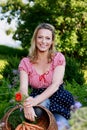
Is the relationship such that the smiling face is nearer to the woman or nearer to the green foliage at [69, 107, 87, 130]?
the woman

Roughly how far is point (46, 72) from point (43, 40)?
0.32 meters

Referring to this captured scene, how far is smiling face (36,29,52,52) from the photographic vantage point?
4561 millimetres

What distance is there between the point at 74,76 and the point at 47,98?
242 inches

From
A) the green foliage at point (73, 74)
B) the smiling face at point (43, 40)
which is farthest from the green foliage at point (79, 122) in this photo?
the green foliage at point (73, 74)

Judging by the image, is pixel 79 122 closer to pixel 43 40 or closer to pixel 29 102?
pixel 29 102

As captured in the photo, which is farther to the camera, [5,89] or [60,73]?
[5,89]

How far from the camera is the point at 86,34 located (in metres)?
29.2

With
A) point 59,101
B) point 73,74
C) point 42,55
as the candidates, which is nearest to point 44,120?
point 59,101

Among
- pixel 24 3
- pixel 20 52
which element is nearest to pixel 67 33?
pixel 24 3

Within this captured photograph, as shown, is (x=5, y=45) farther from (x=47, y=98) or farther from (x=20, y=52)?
(x=47, y=98)

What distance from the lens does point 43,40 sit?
15.0 ft

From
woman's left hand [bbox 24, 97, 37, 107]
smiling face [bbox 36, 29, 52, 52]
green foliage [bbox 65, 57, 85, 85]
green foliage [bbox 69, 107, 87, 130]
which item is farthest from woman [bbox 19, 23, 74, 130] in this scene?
green foliage [bbox 65, 57, 85, 85]

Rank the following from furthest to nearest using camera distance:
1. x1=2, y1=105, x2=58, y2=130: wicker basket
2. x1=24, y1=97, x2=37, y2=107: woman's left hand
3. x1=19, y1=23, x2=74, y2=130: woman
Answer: x1=19, y1=23, x2=74, y2=130: woman < x1=24, y1=97, x2=37, y2=107: woman's left hand < x1=2, y1=105, x2=58, y2=130: wicker basket

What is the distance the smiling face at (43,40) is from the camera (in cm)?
456
